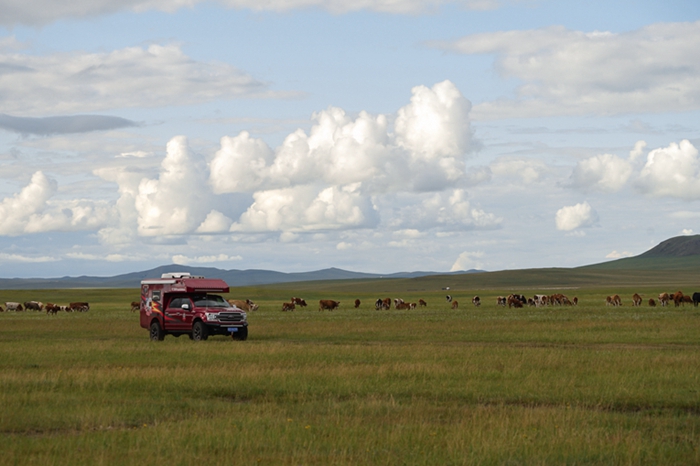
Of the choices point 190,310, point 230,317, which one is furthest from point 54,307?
point 230,317

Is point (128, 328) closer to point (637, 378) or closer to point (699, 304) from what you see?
point (637, 378)

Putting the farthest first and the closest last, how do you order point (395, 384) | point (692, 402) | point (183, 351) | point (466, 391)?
point (183, 351), point (395, 384), point (466, 391), point (692, 402)

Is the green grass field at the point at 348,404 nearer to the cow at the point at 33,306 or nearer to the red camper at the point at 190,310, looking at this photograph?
the red camper at the point at 190,310

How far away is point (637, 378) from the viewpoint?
20.7 metres

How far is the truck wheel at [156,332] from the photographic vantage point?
1491 inches

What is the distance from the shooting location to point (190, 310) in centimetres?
3684

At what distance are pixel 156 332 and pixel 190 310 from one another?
253 cm

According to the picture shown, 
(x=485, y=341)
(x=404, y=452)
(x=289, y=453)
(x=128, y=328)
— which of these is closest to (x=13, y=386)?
(x=289, y=453)

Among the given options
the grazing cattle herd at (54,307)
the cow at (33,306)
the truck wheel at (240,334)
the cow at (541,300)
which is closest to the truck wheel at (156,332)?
the truck wheel at (240,334)

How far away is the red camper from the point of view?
36.1m

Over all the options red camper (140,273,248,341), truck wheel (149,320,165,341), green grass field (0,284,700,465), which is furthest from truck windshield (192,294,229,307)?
green grass field (0,284,700,465)

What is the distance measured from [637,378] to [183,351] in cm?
1616

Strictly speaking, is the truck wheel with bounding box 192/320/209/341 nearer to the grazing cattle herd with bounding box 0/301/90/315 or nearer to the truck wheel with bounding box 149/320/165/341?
the truck wheel with bounding box 149/320/165/341

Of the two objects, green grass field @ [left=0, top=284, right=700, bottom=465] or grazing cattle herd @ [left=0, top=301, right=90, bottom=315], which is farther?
grazing cattle herd @ [left=0, top=301, right=90, bottom=315]
